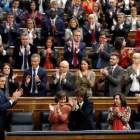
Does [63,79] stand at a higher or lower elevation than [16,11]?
lower

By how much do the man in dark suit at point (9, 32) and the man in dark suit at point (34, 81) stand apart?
3.82 feet

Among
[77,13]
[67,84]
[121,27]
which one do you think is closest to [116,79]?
[67,84]

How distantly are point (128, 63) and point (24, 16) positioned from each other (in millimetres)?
1732

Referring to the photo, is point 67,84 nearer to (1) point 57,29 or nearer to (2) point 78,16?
(1) point 57,29

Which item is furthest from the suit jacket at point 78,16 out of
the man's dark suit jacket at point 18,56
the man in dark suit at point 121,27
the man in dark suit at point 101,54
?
the man's dark suit jacket at point 18,56

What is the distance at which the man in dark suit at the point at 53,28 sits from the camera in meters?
5.90

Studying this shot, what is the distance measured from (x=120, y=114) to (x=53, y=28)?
2.14 metres

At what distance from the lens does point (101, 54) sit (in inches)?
207

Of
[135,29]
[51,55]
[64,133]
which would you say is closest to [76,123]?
[64,133]

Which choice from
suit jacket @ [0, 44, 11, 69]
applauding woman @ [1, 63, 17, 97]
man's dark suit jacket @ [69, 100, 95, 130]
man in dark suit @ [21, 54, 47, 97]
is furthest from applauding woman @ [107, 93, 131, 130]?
suit jacket @ [0, 44, 11, 69]

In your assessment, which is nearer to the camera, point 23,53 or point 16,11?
point 23,53

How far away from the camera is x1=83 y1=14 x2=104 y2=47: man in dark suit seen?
19.2ft

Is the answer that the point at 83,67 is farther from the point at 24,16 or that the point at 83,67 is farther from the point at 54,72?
the point at 24,16

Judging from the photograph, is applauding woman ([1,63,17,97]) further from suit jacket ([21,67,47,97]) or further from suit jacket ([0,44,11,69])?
suit jacket ([0,44,11,69])
